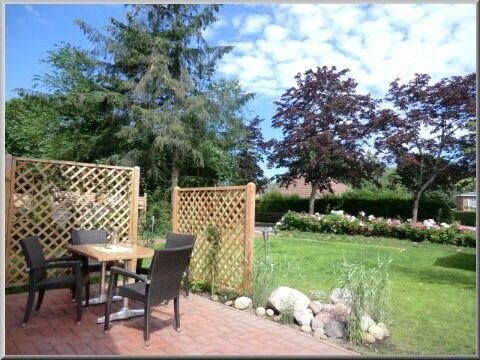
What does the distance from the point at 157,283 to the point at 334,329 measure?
1637 millimetres

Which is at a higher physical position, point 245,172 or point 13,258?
point 245,172

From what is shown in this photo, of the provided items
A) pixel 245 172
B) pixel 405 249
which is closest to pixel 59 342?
pixel 405 249

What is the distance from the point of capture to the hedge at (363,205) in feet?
48.9

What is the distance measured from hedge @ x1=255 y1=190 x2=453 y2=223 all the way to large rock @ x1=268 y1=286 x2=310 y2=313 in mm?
11218

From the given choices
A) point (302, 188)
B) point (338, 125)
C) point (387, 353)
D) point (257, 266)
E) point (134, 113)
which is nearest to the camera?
point (387, 353)

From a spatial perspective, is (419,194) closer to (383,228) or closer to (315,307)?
(383,228)

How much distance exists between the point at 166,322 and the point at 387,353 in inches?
80.7

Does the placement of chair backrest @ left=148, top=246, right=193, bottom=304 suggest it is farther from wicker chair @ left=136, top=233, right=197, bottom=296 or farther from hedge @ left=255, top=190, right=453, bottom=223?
hedge @ left=255, top=190, right=453, bottom=223

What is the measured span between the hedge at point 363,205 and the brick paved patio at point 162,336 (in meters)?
11.7

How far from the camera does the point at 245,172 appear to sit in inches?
816

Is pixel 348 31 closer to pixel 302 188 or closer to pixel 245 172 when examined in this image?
pixel 245 172

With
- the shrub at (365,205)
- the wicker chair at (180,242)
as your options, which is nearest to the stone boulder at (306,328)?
the wicker chair at (180,242)

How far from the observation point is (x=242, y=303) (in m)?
4.37

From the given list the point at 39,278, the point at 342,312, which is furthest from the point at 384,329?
the point at 39,278
